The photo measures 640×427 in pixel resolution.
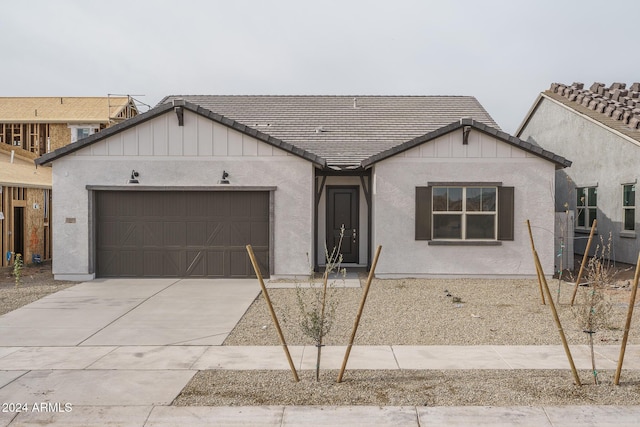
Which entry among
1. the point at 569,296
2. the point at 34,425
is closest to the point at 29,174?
the point at 34,425

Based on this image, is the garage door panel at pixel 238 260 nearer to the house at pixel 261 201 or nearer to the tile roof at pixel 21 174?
the house at pixel 261 201

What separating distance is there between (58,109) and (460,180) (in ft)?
91.3

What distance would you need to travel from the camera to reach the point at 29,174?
1797 cm

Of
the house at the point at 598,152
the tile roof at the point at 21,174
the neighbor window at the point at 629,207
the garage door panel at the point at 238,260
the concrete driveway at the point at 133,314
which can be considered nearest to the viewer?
the concrete driveway at the point at 133,314

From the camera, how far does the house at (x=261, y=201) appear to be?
13273 millimetres

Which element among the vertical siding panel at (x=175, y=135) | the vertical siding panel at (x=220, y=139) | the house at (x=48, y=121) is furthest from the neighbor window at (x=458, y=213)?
the house at (x=48, y=121)

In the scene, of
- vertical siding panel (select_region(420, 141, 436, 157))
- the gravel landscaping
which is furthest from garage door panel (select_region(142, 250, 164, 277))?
vertical siding panel (select_region(420, 141, 436, 157))

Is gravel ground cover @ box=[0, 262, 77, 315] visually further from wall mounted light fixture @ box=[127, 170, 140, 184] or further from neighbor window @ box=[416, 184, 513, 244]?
neighbor window @ box=[416, 184, 513, 244]

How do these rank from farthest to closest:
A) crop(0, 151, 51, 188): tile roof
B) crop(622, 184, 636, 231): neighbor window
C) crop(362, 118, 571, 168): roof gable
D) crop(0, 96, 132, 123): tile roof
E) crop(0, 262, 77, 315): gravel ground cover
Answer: crop(0, 96, 132, 123): tile roof < crop(0, 151, 51, 188): tile roof < crop(622, 184, 636, 231): neighbor window < crop(362, 118, 571, 168): roof gable < crop(0, 262, 77, 315): gravel ground cover

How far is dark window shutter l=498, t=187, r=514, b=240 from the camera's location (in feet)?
43.7

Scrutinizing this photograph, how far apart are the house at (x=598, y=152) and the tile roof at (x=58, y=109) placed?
917 inches

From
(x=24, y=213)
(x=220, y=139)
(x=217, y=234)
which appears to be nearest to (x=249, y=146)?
(x=220, y=139)

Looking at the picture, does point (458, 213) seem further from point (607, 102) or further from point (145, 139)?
point (607, 102)

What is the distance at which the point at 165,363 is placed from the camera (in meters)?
6.66
